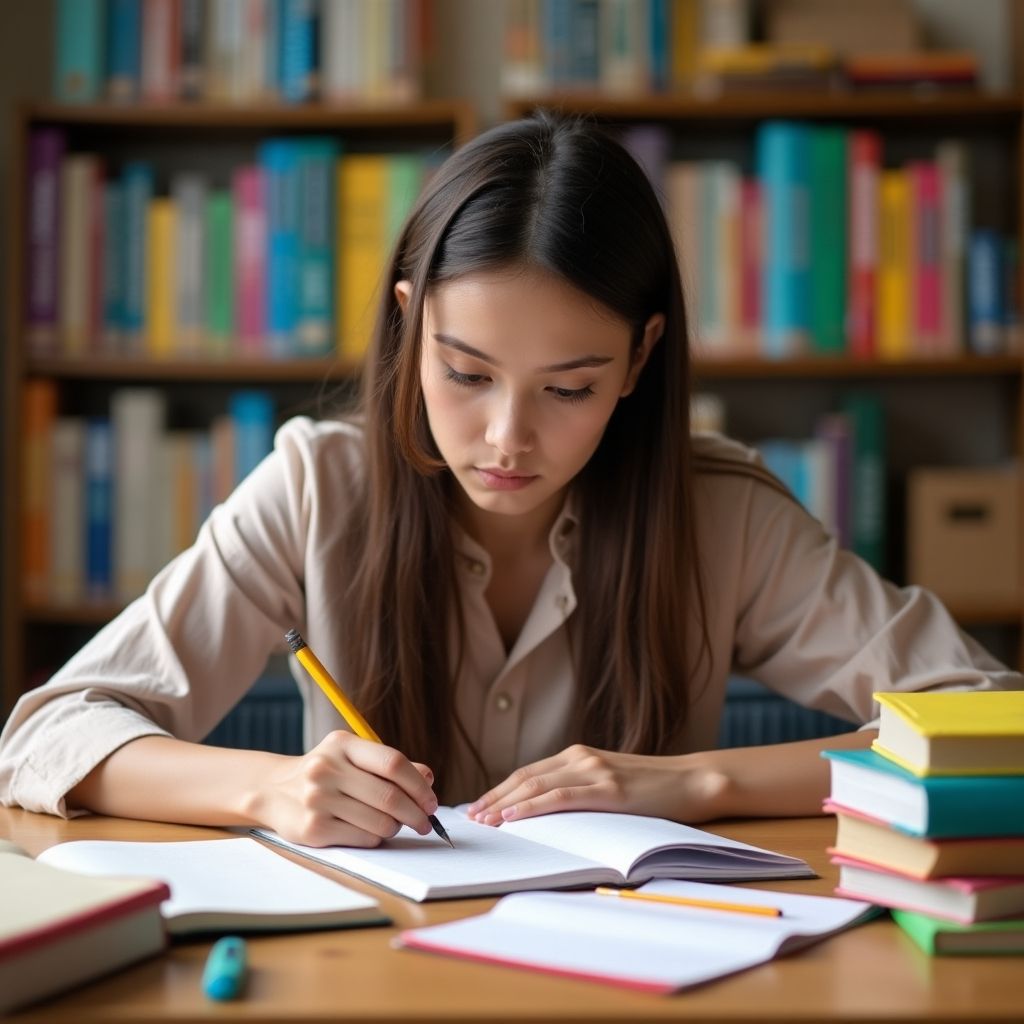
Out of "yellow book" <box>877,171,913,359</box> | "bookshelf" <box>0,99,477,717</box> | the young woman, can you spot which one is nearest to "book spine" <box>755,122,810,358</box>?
"yellow book" <box>877,171,913,359</box>

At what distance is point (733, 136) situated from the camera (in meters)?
3.11

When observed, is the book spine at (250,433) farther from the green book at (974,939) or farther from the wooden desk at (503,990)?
the green book at (974,939)

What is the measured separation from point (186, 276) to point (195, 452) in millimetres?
362

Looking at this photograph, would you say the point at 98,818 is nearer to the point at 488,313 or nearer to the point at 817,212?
the point at 488,313

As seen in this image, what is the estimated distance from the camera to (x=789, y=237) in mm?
2879

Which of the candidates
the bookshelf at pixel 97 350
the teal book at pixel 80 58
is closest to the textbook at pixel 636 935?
the bookshelf at pixel 97 350

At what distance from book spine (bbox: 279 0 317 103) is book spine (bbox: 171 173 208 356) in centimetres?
28

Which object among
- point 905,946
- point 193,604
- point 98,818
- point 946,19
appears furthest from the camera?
point 946,19

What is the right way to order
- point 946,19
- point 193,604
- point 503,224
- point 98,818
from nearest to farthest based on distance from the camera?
point 98,818, point 503,224, point 193,604, point 946,19

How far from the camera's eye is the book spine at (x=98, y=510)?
9.58 ft

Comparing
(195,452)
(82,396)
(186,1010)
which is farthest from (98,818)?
(82,396)

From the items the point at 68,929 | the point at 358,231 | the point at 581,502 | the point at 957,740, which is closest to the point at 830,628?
the point at 581,502

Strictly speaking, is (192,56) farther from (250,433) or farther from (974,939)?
(974,939)

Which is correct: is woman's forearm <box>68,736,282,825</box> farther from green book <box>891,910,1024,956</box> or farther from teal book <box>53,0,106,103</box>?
teal book <box>53,0,106,103</box>
